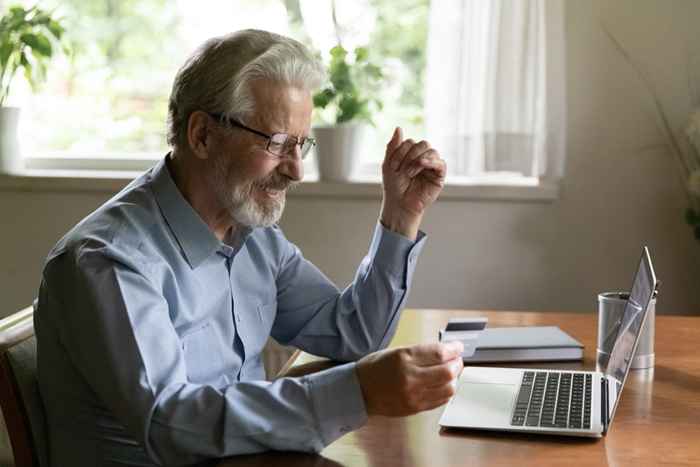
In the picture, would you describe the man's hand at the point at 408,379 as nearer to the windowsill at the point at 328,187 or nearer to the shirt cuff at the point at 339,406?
the shirt cuff at the point at 339,406

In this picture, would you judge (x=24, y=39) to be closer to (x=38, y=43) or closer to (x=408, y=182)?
(x=38, y=43)

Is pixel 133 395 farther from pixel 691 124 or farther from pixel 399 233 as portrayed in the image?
pixel 691 124

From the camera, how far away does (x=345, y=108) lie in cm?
305

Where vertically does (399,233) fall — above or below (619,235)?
above

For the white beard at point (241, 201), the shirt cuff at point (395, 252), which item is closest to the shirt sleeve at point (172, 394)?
the white beard at point (241, 201)

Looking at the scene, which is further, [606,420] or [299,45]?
[299,45]

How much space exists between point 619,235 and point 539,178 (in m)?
0.30

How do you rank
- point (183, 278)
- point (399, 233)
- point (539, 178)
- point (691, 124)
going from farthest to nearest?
point (539, 178)
point (691, 124)
point (399, 233)
point (183, 278)

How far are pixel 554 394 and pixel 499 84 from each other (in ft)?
5.40

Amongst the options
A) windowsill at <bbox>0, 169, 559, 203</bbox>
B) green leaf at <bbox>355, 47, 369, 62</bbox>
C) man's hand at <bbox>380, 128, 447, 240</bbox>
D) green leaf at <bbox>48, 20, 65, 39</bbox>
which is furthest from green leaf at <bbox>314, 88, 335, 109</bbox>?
man's hand at <bbox>380, 128, 447, 240</bbox>

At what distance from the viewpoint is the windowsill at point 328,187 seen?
3061 mm

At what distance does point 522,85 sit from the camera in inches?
117

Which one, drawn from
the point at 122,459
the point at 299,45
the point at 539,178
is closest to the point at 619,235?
Result: the point at 539,178

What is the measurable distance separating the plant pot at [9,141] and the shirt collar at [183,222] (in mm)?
1817
